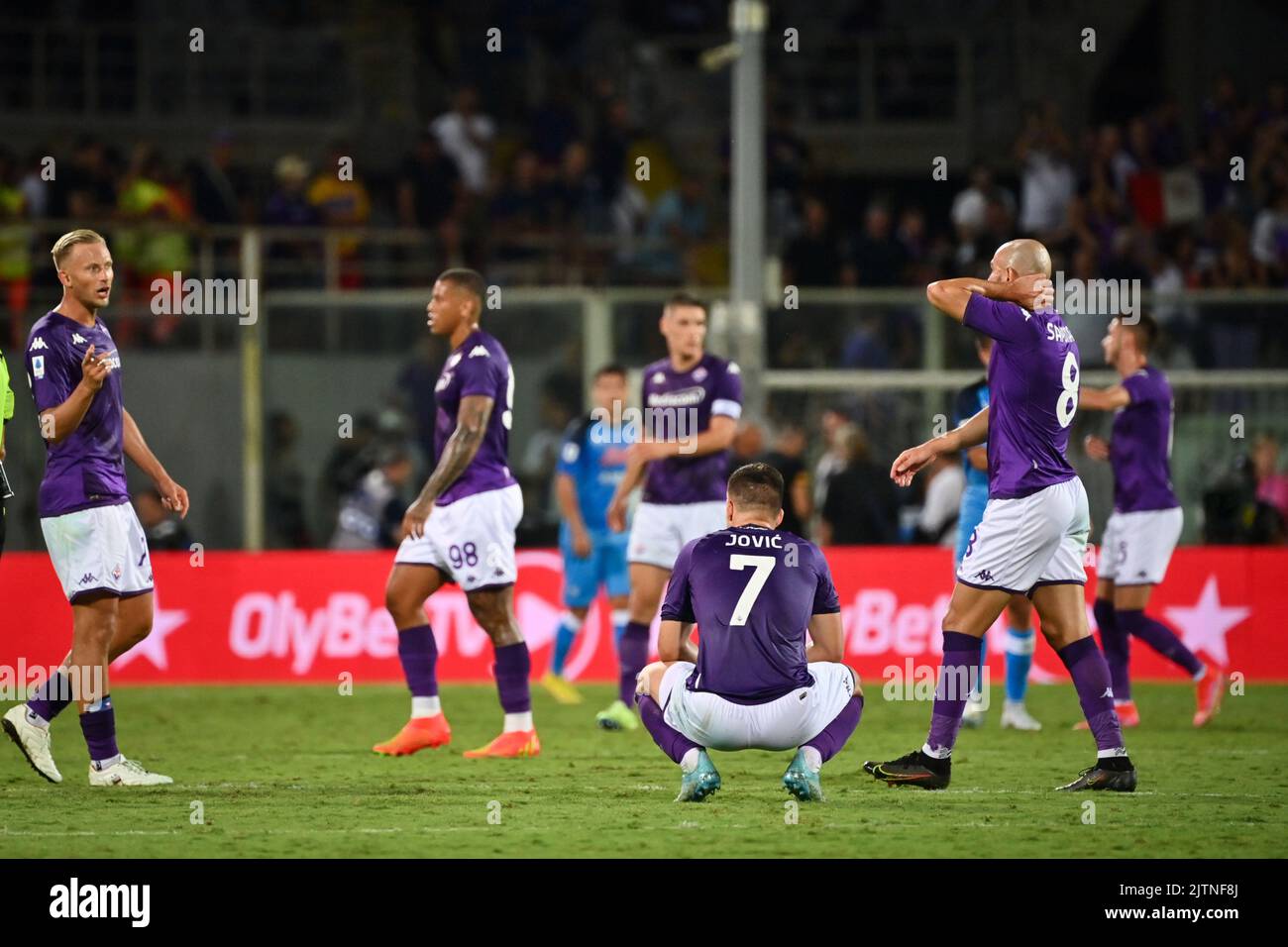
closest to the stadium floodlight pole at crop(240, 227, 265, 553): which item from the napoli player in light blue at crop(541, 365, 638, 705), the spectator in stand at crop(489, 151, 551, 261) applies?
the spectator in stand at crop(489, 151, 551, 261)

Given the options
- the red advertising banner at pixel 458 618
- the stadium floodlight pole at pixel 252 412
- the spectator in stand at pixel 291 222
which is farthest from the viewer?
the spectator in stand at pixel 291 222

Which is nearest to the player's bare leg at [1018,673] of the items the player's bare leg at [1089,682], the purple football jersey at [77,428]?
the player's bare leg at [1089,682]

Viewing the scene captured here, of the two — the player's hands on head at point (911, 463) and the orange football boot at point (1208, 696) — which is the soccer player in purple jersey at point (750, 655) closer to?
the player's hands on head at point (911, 463)

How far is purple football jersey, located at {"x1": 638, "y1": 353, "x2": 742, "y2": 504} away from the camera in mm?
11656

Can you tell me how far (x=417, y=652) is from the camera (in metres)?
10.5

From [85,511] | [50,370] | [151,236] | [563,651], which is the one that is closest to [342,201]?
[151,236]

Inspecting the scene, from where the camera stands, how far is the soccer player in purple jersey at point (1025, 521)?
28.4 feet

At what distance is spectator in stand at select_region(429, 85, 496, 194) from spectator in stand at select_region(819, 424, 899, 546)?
7.17 meters

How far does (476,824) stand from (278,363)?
10.4m

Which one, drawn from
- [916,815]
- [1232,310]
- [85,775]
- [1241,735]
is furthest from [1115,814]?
[1232,310]

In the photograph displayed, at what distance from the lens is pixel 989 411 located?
8.96m

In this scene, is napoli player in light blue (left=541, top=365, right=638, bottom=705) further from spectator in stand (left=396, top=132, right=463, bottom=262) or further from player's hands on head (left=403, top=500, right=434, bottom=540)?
spectator in stand (left=396, top=132, right=463, bottom=262)

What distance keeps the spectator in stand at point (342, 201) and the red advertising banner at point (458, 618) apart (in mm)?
5546

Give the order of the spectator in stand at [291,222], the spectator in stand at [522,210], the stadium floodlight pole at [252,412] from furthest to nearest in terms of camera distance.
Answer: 1. the spectator in stand at [522,210]
2. the spectator in stand at [291,222]
3. the stadium floodlight pole at [252,412]
